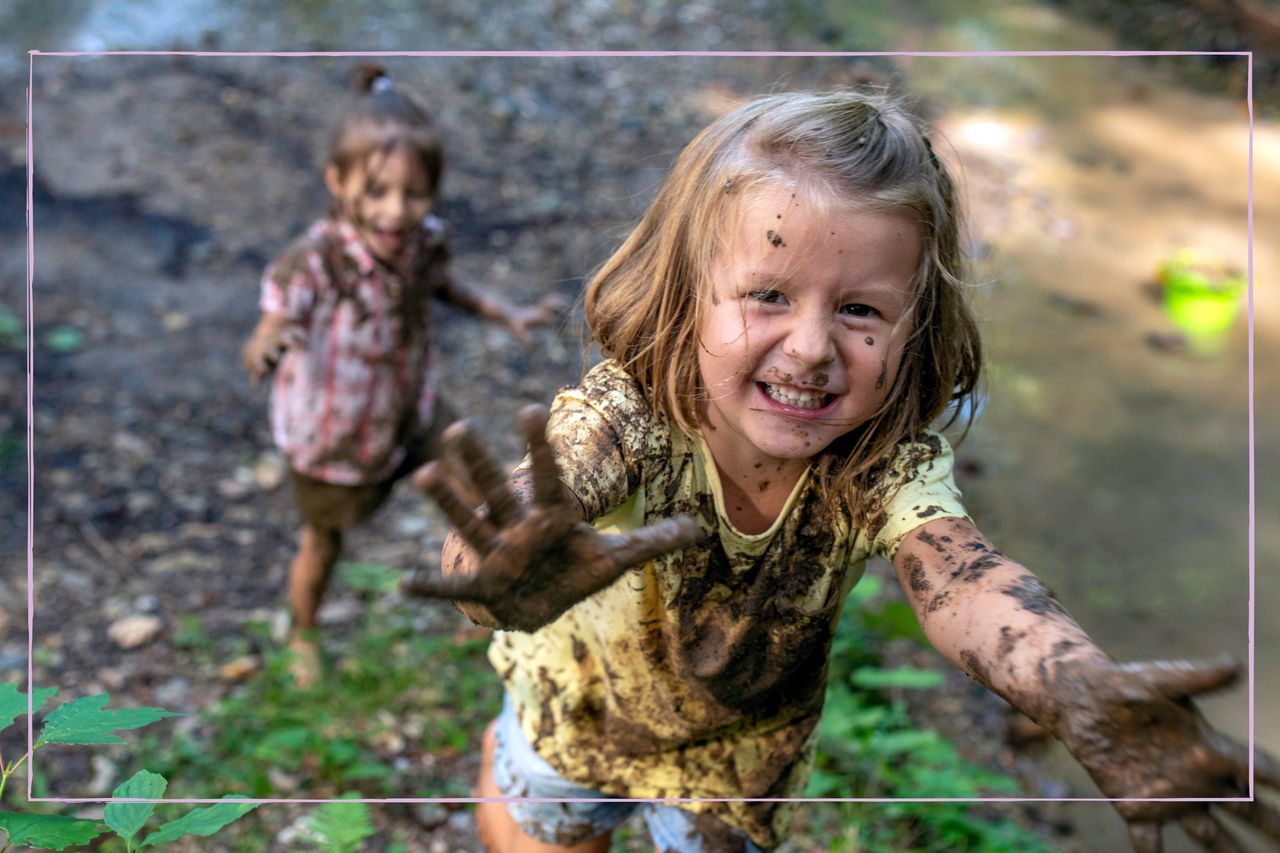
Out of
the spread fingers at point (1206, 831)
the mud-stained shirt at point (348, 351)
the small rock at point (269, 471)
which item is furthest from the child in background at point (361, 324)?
the spread fingers at point (1206, 831)

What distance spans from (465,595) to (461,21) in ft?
16.6

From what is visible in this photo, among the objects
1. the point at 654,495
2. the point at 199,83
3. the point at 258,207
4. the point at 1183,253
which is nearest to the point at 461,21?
the point at 199,83

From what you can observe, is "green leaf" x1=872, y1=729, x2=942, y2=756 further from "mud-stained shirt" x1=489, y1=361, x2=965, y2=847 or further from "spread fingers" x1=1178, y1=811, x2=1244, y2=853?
"spread fingers" x1=1178, y1=811, x2=1244, y2=853

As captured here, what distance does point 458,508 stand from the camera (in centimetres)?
123

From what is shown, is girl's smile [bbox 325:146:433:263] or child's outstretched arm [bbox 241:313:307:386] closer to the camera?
child's outstretched arm [bbox 241:313:307:386]

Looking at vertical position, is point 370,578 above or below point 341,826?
below

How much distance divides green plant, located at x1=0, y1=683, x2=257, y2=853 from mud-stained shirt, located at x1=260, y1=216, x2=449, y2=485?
4.72ft

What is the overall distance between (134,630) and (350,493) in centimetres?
67

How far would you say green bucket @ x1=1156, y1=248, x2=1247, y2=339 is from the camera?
14.9ft

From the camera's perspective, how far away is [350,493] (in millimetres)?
2799

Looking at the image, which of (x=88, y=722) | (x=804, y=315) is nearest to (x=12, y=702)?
(x=88, y=722)

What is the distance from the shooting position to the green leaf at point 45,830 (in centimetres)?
121

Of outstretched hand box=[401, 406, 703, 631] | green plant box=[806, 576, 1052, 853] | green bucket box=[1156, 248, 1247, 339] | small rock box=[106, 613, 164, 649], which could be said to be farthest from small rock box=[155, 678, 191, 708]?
green bucket box=[1156, 248, 1247, 339]

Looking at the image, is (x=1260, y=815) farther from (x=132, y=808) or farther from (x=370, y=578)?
(x=370, y=578)
